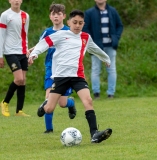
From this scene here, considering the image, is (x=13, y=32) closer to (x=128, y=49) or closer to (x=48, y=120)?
(x=48, y=120)

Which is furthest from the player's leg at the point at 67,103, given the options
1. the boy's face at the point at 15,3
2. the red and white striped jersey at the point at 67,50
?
the boy's face at the point at 15,3

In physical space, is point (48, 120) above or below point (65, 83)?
below

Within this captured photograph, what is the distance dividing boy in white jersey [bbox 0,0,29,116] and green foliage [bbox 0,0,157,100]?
2708mm

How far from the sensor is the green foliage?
14906 mm

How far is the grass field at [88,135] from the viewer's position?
22.3 ft

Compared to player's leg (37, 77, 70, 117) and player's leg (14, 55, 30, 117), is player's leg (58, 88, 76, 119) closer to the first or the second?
player's leg (37, 77, 70, 117)

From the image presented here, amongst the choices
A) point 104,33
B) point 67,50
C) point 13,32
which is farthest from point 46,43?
point 104,33

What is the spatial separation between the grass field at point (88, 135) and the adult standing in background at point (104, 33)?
0.91 meters

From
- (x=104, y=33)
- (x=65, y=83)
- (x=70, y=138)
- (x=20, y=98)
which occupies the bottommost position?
(x=20, y=98)

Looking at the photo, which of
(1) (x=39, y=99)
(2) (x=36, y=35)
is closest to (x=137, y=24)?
(2) (x=36, y=35)

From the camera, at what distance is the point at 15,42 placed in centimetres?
1138

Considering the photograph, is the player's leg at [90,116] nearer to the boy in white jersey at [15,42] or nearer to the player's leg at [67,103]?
the player's leg at [67,103]

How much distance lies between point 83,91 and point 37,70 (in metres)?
7.33

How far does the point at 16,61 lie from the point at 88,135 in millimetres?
3057
